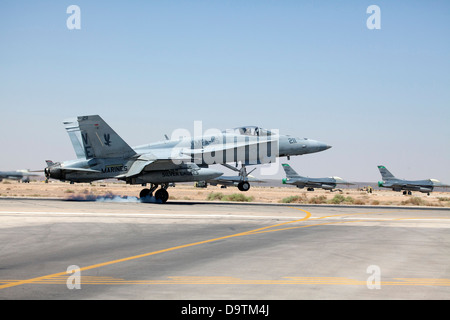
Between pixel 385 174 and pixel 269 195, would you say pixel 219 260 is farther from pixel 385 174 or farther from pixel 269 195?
pixel 385 174

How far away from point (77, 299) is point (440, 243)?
11512mm

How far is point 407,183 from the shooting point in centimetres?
9512

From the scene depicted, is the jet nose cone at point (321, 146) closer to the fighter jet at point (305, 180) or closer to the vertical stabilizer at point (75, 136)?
the vertical stabilizer at point (75, 136)

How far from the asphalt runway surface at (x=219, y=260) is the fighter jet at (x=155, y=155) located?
13.4 metres

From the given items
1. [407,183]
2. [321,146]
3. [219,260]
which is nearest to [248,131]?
[321,146]

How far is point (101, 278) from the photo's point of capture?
927 cm

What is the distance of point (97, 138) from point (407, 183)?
7310cm

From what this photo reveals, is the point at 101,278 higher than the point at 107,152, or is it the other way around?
the point at 107,152

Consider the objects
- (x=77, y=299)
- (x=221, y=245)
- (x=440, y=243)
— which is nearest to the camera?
(x=77, y=299)

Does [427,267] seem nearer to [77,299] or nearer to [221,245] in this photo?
[221,245]

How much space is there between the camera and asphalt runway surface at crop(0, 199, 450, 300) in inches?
325

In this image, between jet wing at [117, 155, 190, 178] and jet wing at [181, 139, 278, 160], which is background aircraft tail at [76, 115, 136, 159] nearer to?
jet wing at [117, 155, 190, 178]
